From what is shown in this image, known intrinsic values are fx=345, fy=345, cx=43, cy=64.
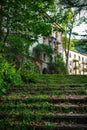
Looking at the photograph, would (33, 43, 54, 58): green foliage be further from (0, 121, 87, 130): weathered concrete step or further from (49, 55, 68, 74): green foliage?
(0, 121, 87, 130): weathered concrete step

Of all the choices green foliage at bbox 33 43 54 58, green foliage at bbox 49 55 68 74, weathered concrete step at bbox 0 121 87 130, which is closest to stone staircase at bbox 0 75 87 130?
weathered concrete step at bbox 0 121 87 130

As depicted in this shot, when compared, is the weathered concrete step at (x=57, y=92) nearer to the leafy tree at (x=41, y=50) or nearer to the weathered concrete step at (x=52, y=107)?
the weathered concrete step at (x=52, y=107)

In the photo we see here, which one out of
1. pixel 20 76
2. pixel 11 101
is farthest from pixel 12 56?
pixel 11 101

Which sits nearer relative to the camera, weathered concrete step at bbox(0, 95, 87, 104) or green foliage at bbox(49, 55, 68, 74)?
weathered concrete step at bbox(0, 95, 87, 104)

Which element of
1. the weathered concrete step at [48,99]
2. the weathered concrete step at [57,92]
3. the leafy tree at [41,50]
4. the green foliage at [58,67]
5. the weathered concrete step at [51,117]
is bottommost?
the green foliage at [58,67]

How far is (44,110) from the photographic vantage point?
29.0 ft

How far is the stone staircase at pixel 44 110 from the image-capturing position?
304 inches

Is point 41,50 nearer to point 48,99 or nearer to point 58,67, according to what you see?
point 58,67

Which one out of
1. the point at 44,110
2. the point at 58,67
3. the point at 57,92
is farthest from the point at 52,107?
the point at 58,67

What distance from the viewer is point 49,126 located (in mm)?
7582

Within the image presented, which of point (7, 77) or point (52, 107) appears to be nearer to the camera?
point (52, 107)

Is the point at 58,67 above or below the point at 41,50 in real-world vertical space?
below

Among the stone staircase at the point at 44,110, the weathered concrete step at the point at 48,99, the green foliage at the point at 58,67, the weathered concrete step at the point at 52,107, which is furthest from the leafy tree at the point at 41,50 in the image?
the weathered concrete step at the point at 52,107

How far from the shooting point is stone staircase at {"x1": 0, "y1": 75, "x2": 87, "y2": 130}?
25.4 ft
